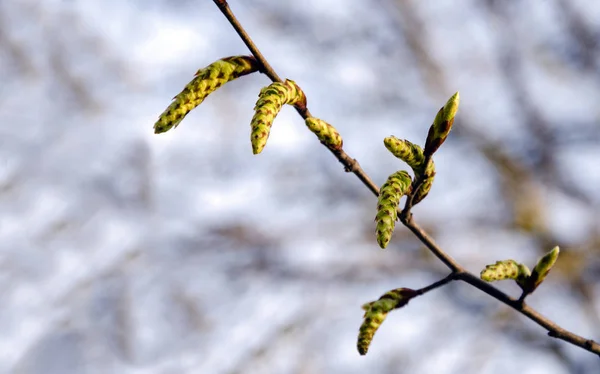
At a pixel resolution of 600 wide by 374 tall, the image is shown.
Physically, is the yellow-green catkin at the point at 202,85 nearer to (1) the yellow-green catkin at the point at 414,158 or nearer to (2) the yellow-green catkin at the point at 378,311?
(1) the yellow-green catkin at the point at 414,158

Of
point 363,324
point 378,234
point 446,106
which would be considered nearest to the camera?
point 378,234

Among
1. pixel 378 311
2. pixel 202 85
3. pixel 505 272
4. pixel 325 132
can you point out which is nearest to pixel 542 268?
pixel 505 272

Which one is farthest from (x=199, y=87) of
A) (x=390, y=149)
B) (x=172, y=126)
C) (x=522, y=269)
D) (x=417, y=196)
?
(x=522, y=269)

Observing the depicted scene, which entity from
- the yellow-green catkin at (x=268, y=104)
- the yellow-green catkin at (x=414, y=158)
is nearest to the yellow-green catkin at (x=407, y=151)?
the yellow-green catkin at (x=414, y=158)

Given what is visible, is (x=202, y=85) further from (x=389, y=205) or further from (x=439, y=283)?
(x=439, y=283)

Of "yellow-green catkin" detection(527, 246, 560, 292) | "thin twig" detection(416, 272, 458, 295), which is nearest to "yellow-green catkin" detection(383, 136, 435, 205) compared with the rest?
"thin twig" detection(416, 272, 458, 295)

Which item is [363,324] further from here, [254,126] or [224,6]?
[224,6]
